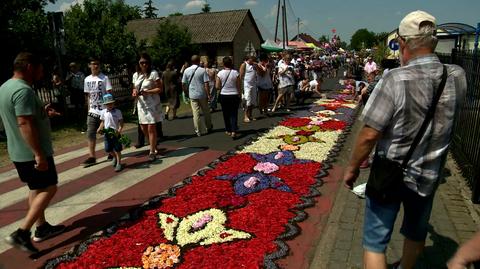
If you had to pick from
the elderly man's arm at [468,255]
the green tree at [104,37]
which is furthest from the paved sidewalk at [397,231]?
the green tree at [104,37]

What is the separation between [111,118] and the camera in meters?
6.98

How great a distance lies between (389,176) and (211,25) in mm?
42389

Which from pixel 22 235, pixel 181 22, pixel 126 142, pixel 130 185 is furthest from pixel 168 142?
pixel 181 22

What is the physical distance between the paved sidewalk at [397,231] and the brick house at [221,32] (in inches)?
1413

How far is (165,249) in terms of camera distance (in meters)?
4.13

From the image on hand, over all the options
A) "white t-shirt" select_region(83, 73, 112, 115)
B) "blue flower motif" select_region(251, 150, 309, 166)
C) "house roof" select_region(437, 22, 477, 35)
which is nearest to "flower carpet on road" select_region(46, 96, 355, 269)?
"blue flower motif" select_region(251, 150, 309, 166)

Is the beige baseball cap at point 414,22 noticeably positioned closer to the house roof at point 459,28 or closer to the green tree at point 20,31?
the green tree at point 20,31

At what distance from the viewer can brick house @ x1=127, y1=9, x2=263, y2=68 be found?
40.8 m

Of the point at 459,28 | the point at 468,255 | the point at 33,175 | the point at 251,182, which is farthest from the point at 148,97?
the point at 459,28

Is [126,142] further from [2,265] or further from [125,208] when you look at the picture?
[2,265]

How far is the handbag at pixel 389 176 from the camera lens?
2.56 meters

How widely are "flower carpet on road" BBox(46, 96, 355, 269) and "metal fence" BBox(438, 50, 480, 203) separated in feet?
7.17

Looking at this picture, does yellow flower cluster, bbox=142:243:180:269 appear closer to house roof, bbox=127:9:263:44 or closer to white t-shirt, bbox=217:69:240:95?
white t-shirt, bbox=217:69:240:95

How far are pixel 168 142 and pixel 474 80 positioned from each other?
21.4ft
